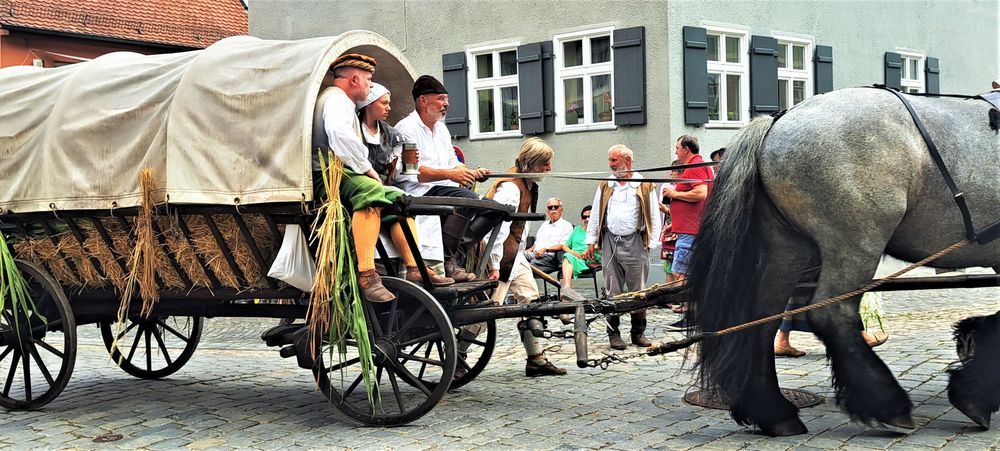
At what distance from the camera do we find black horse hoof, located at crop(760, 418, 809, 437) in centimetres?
477

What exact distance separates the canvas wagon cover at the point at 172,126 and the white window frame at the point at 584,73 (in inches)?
297

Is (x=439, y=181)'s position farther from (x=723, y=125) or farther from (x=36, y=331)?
(x=723, y=125)

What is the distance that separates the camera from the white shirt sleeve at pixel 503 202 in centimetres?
651

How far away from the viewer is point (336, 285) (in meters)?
5.11

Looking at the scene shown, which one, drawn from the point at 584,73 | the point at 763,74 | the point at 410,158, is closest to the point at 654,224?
the point at 410,158

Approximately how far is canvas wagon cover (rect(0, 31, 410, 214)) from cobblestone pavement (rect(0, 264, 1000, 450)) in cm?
120

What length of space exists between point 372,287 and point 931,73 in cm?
1445

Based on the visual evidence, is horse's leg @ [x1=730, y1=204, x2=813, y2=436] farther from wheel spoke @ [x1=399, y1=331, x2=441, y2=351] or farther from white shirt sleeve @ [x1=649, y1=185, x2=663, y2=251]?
white shirt sleeve @ [x1=649, y1=185, x2=663, y2=251]

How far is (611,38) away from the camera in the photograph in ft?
44.3

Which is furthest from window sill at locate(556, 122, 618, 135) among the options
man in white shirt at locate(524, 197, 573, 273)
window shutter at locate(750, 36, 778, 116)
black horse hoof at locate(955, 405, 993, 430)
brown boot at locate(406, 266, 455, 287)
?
black horse hoof at locate(955, 405, 993, 430)

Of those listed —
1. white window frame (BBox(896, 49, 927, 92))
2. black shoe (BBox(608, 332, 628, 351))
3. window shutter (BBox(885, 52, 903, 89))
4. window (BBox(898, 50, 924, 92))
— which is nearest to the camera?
black shoe (BBox(608, 332, 628, 351))

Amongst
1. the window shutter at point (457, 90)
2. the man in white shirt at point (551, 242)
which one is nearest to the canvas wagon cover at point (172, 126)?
Answer: the man in white shirt at point (551, 242)

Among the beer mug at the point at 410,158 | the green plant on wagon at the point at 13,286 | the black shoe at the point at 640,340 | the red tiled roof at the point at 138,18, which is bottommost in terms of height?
the black shoe at the point at 640,340

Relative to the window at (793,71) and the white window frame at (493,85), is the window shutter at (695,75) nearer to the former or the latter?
the window at (793,71)
